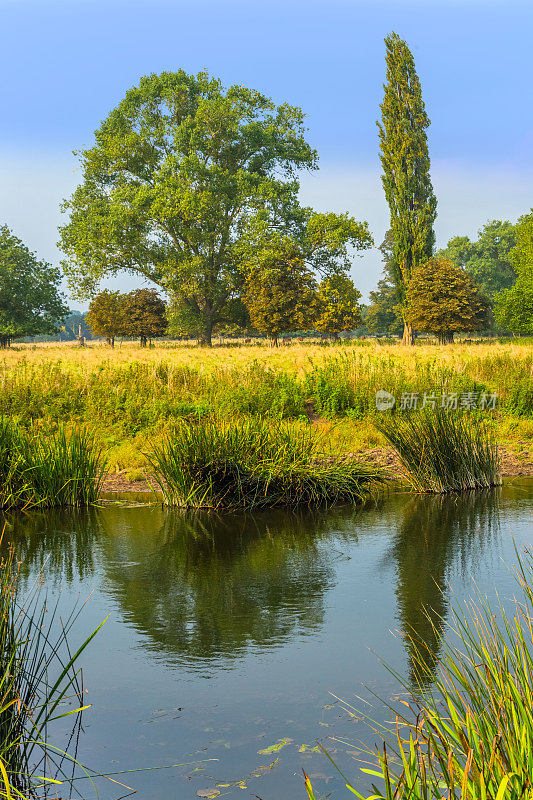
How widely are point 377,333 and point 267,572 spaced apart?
88720mm

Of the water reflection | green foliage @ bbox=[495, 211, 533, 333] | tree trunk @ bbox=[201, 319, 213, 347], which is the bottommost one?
the water reflection

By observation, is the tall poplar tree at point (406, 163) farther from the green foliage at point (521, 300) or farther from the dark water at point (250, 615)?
the dark water at point (250, 615)

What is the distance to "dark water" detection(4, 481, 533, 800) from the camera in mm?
3588

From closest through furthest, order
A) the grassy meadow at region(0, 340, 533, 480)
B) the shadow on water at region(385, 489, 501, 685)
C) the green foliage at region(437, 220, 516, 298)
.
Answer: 1. the shadow on water at region(385, 489, 501, 685)
2. the grassy meadow at region(0, 340, 533, 480)
3. the green foliage at region(437, 220, 516, 298)

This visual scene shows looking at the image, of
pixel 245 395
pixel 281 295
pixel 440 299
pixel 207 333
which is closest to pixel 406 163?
pixel 440 299

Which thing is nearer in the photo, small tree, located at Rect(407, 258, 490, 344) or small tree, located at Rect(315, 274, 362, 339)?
small tree, located at Rect(407, 258, 490, 344)

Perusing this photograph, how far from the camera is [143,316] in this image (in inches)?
1907

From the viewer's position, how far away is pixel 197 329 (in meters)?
45.1

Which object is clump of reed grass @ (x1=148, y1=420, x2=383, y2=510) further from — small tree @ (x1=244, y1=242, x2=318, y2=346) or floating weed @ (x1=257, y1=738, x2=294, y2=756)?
small tree @ (x1=244, y1=242, x2=318, y2=346)

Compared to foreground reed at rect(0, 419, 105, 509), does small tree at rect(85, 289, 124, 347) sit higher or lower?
higher

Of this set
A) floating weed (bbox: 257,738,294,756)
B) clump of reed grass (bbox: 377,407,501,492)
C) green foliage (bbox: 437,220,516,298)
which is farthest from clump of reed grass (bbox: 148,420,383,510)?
green foliage (bbox: 437,220,516,298)

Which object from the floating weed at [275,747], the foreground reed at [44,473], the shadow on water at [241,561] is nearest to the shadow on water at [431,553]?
the shadow on water at [241,561]

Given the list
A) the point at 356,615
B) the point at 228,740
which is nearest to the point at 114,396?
the point at 356,615

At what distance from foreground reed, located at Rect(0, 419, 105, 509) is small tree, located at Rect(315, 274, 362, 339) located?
1439 inches
